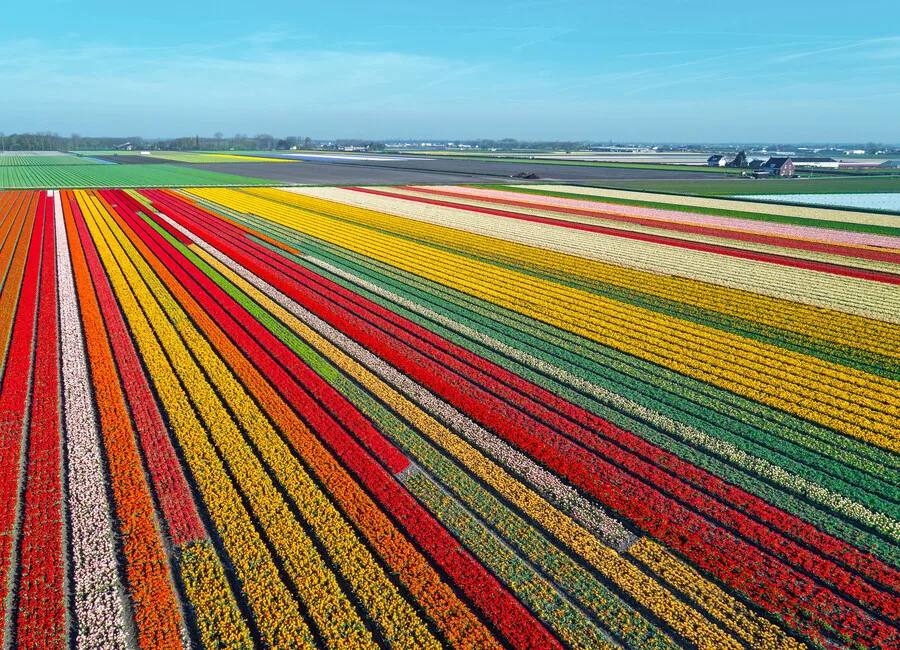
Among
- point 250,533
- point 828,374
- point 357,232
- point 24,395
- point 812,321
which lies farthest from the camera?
point 357,232

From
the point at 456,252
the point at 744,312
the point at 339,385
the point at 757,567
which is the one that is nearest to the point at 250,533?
the point at 339,385

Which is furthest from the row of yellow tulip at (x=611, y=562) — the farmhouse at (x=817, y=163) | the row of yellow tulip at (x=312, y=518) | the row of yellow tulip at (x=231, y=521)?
the farmhouse at (x=817, y=163)

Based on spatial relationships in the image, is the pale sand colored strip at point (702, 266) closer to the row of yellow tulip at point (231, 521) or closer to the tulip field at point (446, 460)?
the tulip field at point (446, 460)

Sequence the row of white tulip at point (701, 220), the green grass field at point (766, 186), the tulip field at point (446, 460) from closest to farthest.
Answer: the tulip field at point (446, 460) → the row of white tulip at point (701, 220) → the green grass field at point (766, 186)

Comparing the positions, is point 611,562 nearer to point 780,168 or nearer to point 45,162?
point 780,168

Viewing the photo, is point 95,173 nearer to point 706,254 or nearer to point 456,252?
point 456,252

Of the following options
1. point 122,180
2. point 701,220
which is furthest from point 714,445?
point 122,180
